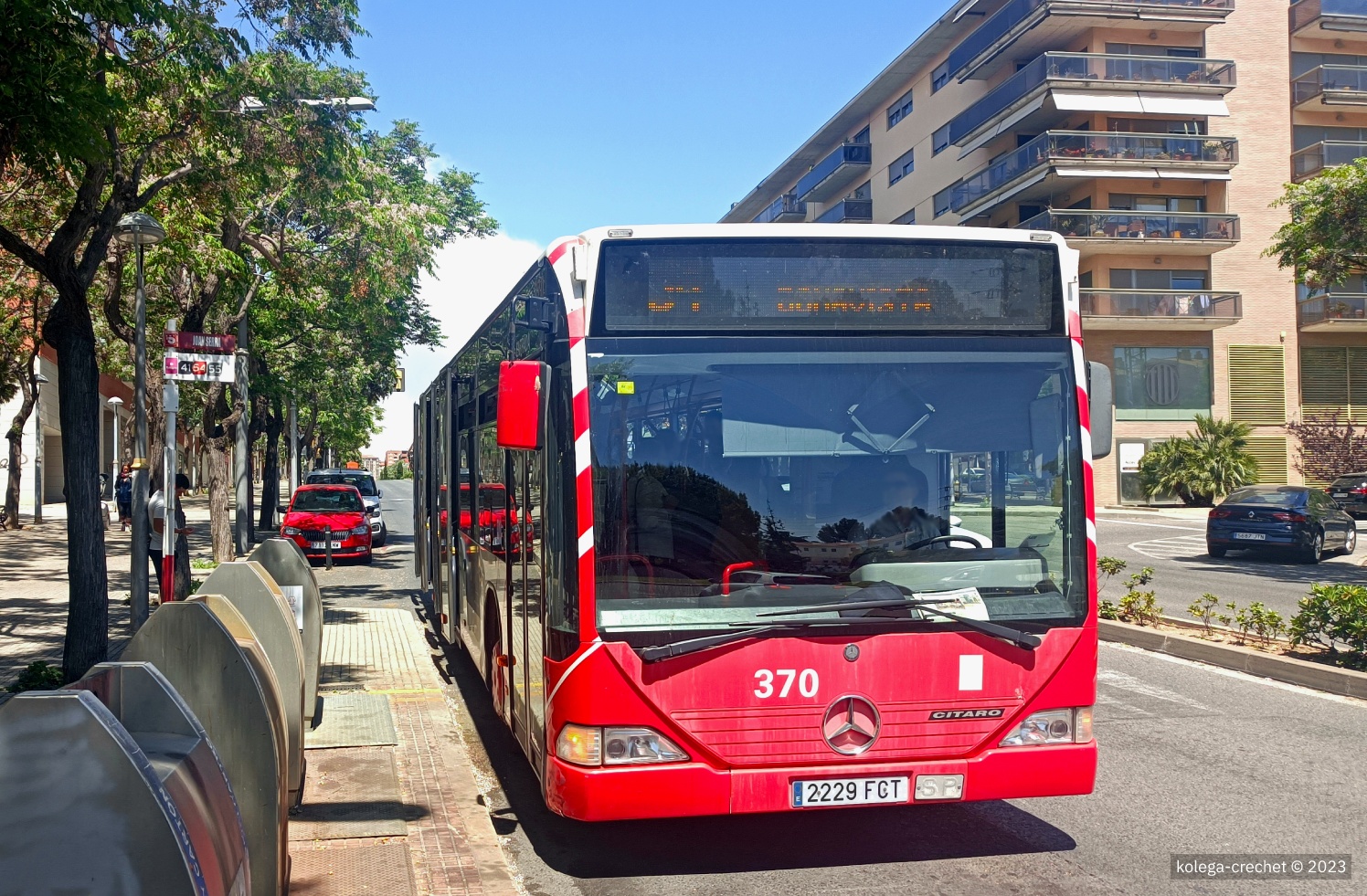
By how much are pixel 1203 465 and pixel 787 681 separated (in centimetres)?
4160

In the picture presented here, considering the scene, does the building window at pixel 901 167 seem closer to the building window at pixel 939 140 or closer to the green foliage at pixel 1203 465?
the building window at pixel 939 140

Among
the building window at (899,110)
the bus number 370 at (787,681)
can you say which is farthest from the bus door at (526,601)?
the building window at (899,110)

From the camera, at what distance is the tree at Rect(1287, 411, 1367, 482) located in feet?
147

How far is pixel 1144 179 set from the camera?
1684 inches

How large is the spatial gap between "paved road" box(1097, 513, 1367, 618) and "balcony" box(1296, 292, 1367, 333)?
62.2 ft

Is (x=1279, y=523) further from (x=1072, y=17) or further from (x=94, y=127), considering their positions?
(x=1072, y=17)

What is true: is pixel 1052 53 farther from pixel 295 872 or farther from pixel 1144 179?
pixel 295 872

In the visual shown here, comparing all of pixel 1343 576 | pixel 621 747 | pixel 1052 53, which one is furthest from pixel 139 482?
pixel 1052 53

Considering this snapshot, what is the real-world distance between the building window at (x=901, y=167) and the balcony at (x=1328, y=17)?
15.7 m

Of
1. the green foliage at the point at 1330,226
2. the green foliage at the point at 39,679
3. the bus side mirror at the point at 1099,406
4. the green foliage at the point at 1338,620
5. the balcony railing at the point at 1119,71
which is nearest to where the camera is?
the bus side mirror at the point at 1099,406

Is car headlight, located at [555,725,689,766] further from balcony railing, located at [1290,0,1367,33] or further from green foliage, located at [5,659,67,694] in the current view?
balcony railing, located at [1290,0,1367,33]

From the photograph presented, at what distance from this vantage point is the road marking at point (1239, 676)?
30.3 ft

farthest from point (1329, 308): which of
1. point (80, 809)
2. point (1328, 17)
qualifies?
point (80, 809)

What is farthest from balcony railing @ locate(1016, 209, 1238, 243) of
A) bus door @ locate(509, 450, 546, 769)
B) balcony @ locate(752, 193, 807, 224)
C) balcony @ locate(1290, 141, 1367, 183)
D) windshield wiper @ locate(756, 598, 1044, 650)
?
windshield wiper @ locate(756, 598, 1044, 650)
